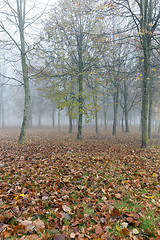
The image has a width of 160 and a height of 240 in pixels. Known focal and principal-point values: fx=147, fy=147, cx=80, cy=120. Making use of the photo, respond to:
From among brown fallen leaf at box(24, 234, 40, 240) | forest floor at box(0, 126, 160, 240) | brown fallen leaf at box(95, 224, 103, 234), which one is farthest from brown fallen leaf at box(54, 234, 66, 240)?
brown fallen leaf at box(95, 224, 103, 234)

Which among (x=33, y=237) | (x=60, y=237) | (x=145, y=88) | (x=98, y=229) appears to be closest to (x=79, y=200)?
(x=98, y=229)

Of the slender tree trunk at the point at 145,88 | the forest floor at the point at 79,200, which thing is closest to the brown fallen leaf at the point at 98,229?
the forest floor at the point at 79,200

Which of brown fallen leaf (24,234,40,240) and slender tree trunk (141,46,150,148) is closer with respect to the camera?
brown fallen leaf (24,234,40,240)

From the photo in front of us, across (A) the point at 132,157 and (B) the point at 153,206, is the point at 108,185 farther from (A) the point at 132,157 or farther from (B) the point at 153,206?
(A) the point at 132,157

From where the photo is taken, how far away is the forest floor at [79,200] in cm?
232

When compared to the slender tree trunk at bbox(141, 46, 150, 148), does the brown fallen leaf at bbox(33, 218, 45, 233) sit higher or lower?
lower

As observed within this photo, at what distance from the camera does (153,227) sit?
7.68ft

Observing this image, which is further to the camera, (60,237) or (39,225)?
(39,225)

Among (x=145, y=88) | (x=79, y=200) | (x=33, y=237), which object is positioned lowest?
(x=79, y=200)

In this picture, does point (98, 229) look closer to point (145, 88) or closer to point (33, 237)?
point (33, 237)

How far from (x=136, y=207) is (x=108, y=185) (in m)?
1.04

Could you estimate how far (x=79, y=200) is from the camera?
3.32 meters

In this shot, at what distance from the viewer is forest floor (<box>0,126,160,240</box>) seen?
2318 millimetres

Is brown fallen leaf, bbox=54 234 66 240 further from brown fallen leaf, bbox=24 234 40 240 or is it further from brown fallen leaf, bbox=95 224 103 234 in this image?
brown fallen leaf, bbox=95 224 103 234
